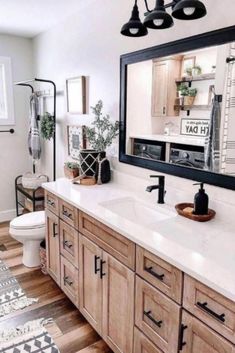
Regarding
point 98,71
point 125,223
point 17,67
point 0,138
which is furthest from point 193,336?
point 17,67

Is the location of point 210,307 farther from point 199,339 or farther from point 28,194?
point 28,194

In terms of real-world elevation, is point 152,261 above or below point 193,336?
above

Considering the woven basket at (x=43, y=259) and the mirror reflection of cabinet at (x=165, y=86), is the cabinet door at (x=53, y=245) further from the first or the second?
the mirror reflection of cabinet at (x=165, y=86)

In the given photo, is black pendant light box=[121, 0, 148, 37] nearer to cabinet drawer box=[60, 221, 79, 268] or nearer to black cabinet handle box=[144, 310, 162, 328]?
cabinet drawer box=[60, 221, 79, 268]

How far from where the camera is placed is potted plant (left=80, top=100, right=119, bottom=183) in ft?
7.48

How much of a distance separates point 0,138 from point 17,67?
0.89 metres

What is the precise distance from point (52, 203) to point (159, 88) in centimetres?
115

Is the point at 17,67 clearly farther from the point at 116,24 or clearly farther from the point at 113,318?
the point at 113,318

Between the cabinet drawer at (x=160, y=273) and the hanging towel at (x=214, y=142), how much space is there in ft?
2.07

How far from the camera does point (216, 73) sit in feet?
4.98

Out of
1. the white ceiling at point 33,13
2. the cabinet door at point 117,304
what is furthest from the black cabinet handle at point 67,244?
the white ceiling at point 33,13

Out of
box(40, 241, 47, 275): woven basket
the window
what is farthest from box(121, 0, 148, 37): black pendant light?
the window

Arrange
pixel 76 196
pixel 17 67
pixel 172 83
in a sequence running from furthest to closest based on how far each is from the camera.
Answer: pixel 17 67 < pixel 76 196 < pixel 172 83

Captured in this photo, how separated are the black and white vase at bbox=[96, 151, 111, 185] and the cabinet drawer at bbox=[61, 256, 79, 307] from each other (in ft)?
2.17
